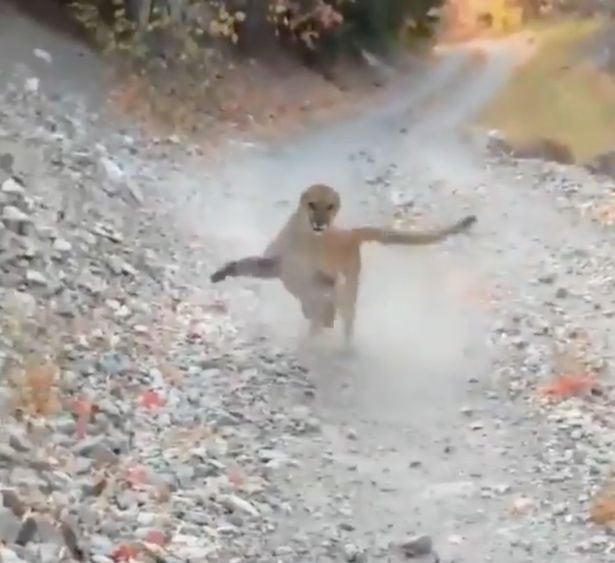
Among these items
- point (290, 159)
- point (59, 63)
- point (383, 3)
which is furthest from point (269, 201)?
point (383, 3)

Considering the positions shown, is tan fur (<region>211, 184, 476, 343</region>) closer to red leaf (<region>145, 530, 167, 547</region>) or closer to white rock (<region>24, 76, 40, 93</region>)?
red leaf (<region>145, 530, 167, 547</region>)

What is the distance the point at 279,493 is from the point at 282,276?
1.90 metres

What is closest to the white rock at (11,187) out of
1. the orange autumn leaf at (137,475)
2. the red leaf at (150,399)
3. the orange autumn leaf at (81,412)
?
the red leaf at (150,399)

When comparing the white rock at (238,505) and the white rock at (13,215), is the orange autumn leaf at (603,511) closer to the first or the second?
the white rock at (238,505)

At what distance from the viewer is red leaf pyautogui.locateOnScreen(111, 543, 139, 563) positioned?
14.1 feet

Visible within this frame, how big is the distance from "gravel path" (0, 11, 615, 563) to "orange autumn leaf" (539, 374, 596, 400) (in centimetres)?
9

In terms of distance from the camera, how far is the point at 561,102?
16.2m

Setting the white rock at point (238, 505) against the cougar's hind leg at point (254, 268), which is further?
the cougar's hind leg at point (254, 268)

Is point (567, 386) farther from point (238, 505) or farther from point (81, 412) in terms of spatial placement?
point (81, 412)

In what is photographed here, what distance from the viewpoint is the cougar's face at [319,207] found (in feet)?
22.2

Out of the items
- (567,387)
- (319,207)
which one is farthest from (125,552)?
(567,387)

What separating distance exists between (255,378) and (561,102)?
1055cm

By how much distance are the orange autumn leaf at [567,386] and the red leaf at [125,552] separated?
2812 mm

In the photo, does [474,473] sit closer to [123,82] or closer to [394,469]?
[394,469]
